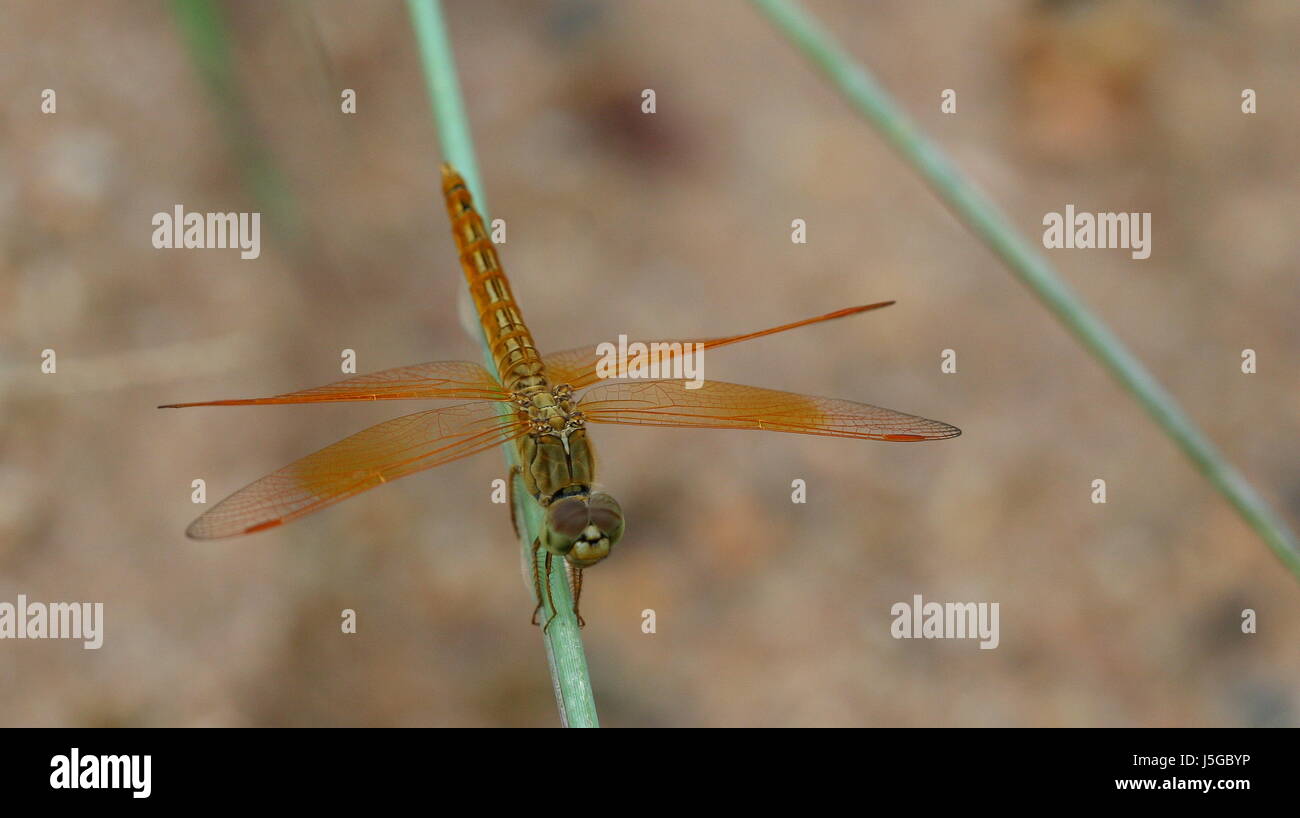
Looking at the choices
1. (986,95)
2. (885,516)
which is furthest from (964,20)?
(885,516)

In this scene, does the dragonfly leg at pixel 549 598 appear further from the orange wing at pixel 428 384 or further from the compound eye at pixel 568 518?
the orange wing at pixel 428 384

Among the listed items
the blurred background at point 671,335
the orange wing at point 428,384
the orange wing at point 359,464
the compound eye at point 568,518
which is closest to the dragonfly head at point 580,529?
the compound eye at point 568,518

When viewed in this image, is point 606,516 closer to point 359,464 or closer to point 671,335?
point 359,464

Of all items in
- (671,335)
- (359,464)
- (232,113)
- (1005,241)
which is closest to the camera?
(1005,241)

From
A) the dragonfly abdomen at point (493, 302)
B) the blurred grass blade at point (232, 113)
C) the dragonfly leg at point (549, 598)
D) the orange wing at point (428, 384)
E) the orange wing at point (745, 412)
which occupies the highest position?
the blurred grass blade at point (232, 113)

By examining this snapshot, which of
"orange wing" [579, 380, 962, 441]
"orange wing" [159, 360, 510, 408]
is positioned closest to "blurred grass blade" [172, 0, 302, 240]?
"orange wing" [159, 360, 510, 408]

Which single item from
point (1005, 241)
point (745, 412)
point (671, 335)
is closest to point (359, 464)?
point (745, 412)
